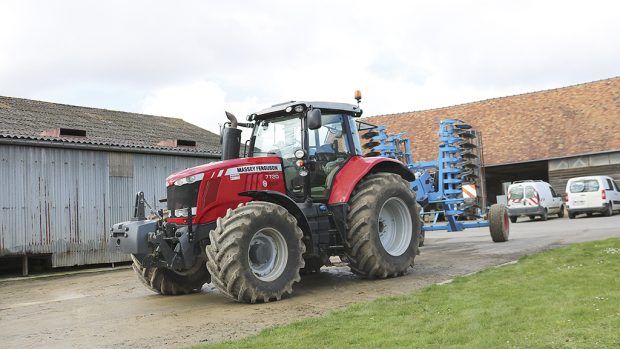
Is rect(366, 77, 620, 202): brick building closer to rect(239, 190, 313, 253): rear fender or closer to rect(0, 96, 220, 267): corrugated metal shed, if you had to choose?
rect(0, 96, 220, 267): corrugated metal shed

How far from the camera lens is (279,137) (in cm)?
901

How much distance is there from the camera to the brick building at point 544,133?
28.2 meters

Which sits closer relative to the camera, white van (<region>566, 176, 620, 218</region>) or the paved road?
the paved road

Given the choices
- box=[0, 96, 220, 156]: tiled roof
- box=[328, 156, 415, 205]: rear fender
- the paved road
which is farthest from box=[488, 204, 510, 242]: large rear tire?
box=[0, 96, 220, 156]: tiled roof

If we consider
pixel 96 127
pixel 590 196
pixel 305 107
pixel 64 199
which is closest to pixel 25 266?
pixel 64 199

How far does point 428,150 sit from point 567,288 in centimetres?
2545

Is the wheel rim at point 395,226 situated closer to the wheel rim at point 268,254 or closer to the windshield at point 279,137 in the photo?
the windshield at point 279,137

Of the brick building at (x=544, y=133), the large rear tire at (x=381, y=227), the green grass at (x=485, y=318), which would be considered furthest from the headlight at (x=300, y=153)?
the brick building at (x=544, y=133)

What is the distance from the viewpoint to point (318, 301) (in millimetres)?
7395

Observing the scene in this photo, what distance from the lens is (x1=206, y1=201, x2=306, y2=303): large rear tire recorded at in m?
7.00

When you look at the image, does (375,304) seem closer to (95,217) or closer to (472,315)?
(472,315)

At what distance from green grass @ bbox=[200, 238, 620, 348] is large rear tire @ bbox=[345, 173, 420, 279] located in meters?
1.28

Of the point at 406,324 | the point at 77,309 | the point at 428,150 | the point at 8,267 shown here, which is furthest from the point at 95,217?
the point at 428,150

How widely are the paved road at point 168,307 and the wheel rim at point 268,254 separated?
412mm
